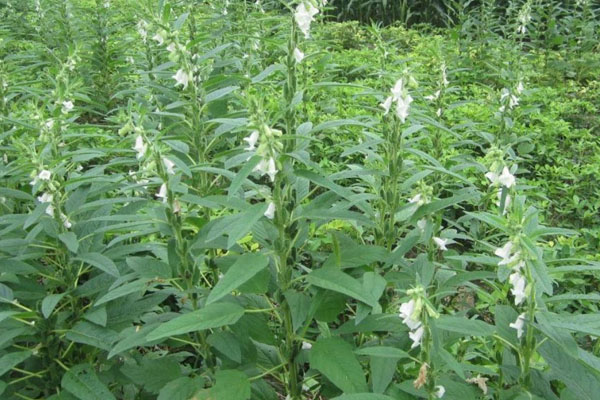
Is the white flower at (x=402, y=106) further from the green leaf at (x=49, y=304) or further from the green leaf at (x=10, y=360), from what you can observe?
the green leaf at (x=10, y=360)

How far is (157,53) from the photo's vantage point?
443cm

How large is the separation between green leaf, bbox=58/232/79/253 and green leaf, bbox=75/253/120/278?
0.24 ft

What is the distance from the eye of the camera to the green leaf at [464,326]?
1677 mm

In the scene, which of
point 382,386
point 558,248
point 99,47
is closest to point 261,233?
point 382,386

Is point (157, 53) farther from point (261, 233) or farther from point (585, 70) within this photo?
point (585, 70)

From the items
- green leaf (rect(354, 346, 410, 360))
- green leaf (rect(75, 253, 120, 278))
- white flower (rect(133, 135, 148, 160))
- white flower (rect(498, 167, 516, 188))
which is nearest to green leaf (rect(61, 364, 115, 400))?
green leaf (rect(75, 253, 120, 278))

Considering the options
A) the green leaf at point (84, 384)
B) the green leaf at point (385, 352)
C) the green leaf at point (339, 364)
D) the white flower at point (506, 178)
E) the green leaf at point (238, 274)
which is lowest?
the green leaf at point (84, 384)

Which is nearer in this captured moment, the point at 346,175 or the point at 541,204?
the point at 346,175

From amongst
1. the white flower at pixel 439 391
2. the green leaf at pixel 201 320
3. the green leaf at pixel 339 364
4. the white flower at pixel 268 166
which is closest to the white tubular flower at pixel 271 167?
the white flower at pixel 268 166

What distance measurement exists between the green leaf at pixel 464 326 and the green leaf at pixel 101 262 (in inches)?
43.1

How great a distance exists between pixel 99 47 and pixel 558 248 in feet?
14.6

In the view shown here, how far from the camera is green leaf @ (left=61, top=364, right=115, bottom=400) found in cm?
194

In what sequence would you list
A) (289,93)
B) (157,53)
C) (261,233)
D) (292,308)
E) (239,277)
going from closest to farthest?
(239,277)
(292,308)
(261,233)
(289,93)
(157,53)

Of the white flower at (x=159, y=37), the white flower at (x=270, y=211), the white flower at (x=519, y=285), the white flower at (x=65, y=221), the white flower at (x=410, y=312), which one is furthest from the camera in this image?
the white flower at (x=159, y=37)
